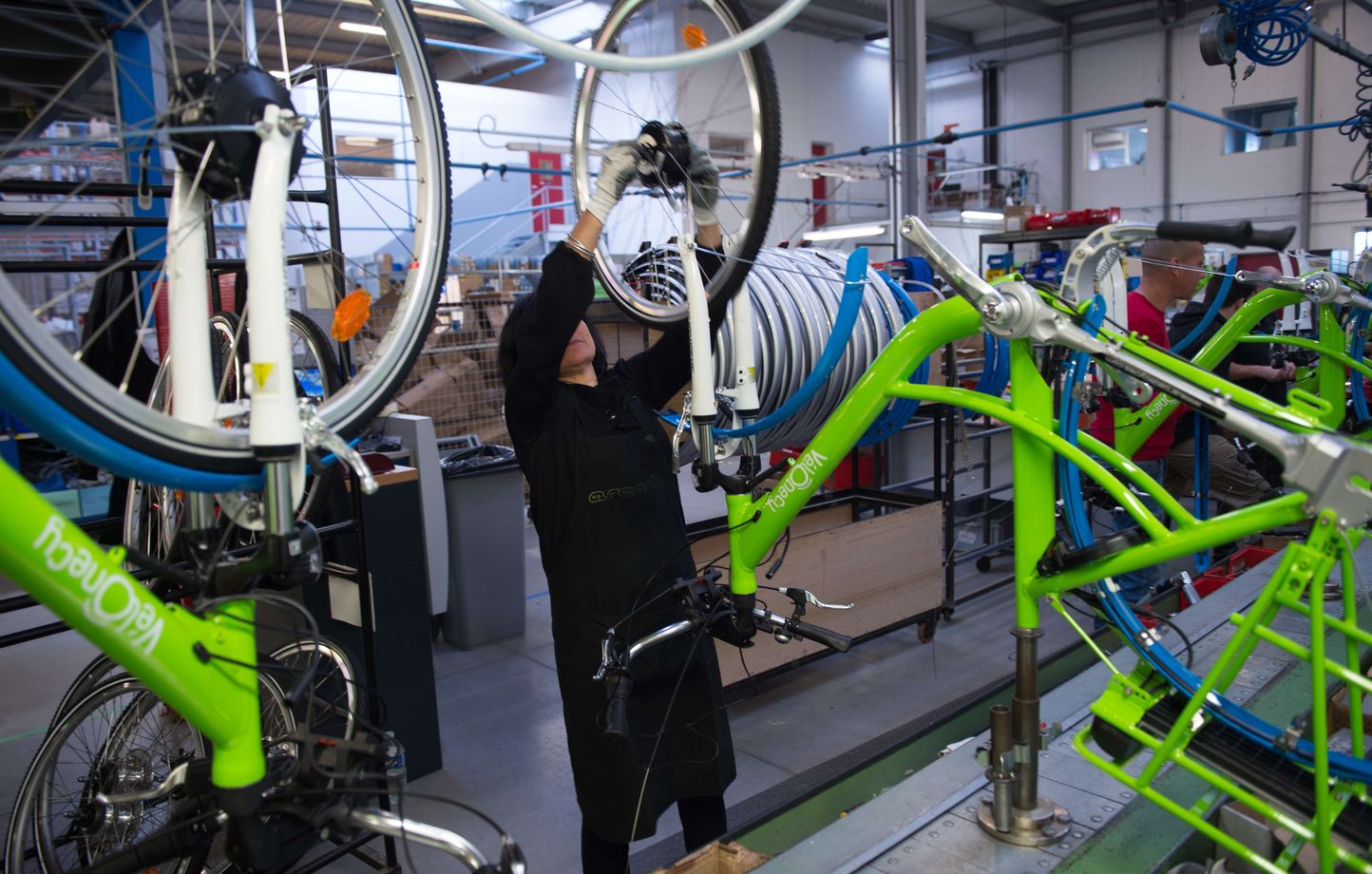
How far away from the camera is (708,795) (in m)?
1.98

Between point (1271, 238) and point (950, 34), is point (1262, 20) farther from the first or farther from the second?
point (950, 34)

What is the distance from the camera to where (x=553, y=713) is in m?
3.46

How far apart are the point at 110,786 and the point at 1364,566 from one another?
3.02 m

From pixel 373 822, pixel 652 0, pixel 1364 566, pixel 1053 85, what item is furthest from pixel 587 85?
pixel 1053 85

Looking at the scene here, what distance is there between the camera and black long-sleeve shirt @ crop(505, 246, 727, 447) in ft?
5.63

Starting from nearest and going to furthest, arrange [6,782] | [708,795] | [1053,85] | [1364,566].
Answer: [708,795], [1364,566], [6,782], [1053,85]

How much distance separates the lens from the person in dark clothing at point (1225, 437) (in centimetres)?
388

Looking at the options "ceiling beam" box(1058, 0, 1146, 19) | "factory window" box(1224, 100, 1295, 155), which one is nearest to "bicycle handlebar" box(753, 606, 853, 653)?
"factory window" box(1224, 100, 1295, 155)

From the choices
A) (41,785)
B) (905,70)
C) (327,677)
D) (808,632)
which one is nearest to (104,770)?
(41,785)

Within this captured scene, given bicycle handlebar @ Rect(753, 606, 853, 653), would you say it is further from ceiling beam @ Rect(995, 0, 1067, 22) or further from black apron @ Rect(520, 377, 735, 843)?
ceiling beam @ Rect(995, 0, 1067, 22)

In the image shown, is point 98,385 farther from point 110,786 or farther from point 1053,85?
point 1053,85

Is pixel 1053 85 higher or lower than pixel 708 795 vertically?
higher

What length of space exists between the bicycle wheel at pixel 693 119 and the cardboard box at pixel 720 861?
0.99 metres

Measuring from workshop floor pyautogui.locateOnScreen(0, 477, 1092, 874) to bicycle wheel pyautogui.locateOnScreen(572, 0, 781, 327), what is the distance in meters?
1.52
